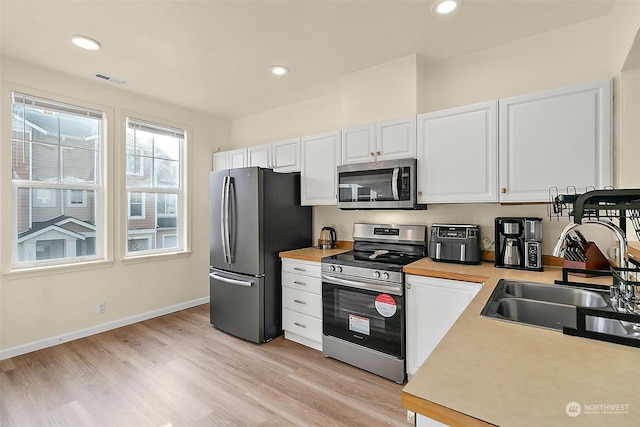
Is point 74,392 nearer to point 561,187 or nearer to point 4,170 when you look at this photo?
point 4,170

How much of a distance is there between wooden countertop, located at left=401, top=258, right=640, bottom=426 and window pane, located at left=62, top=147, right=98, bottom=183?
147 inches

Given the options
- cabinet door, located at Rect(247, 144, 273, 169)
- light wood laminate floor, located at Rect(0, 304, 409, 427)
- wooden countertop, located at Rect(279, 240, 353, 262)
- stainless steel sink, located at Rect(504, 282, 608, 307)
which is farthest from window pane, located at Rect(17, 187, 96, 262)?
stainless steel sink, located at Rect(504, 282, 608, 307)

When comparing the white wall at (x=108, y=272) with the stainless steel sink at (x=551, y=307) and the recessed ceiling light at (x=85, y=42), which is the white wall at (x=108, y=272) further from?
the stainless steel sink at (x=551, y=307)

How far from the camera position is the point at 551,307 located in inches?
54.6

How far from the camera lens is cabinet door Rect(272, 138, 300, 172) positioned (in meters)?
3.33

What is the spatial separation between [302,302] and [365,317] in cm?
72

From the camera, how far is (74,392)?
2221 mm

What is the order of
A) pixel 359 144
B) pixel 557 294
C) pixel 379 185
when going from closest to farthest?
1. pixel 557 294
2. pixel 379 185
3. pixel 359 144

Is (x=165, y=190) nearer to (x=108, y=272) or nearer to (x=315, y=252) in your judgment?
(x=108, y=272)

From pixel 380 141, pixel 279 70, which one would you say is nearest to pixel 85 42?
pixel 279 70

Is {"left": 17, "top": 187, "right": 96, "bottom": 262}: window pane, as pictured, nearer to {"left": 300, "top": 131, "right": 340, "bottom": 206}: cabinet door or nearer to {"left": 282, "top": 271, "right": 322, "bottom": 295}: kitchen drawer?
{"left": 282, "top": 271, "right": 322, "bottom": 295}: kitchen drawer

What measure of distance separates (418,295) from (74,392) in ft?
8.53

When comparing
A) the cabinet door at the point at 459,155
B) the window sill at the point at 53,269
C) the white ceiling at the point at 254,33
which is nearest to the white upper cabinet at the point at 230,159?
the white ceiling at the point at 254,33

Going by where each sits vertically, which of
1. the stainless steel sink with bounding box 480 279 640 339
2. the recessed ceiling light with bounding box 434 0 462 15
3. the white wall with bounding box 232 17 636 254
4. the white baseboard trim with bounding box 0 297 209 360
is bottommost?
the white baseboard trim with bounding box 0 297 209 360
